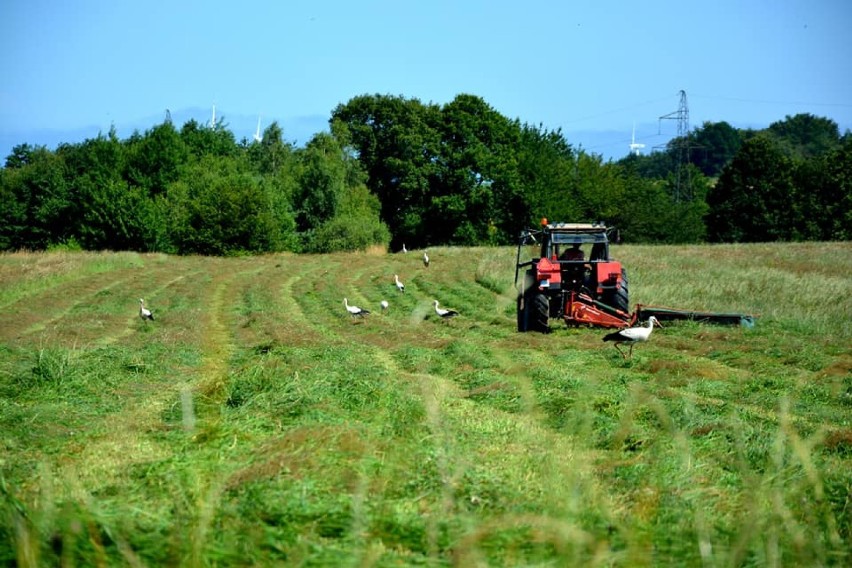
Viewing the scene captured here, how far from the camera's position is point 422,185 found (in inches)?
2650

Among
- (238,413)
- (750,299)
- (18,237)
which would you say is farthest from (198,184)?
(238,413)

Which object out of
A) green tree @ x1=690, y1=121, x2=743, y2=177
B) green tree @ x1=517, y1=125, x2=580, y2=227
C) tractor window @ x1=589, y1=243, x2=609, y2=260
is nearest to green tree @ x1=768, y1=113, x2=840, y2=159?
green tree @ x1=690, y1=121, x2=743, y2=177

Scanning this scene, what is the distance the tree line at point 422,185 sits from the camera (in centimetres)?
6175

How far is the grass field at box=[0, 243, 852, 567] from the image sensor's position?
405 centimetres

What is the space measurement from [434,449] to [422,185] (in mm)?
62160

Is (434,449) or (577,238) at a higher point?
(577,238)

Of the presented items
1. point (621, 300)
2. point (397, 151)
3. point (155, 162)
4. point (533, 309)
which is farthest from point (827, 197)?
point (533, 309)

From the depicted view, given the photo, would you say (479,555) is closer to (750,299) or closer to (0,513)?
(0,513)

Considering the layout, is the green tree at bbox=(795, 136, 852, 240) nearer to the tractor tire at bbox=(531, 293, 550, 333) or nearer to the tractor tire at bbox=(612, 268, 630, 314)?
the tractor tire at bbox=(612, 268, 630, 314)

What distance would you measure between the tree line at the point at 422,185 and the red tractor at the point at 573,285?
3954 centimetres

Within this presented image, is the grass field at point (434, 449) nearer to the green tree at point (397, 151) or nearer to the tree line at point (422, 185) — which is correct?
the tree line at point (422, 185)

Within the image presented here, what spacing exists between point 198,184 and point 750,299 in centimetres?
4567

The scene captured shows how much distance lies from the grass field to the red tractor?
0.49 meters

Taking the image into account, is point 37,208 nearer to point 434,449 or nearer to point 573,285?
point 573,285
